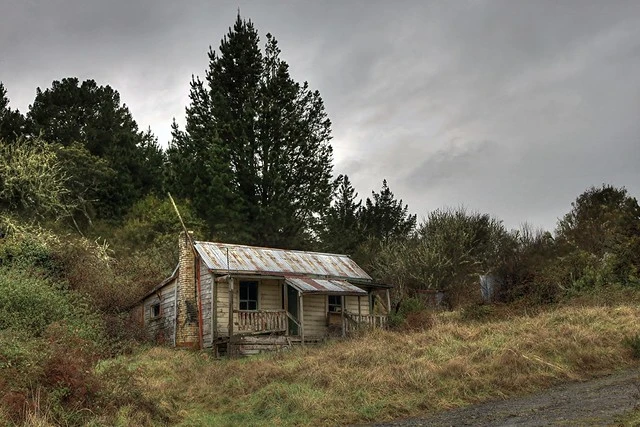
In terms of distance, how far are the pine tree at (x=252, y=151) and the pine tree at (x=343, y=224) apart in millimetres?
2887

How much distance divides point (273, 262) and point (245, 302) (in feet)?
7.54

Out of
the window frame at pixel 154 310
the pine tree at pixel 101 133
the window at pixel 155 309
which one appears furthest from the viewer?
the pine tree at pixel 101 133

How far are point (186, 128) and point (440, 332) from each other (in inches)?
971

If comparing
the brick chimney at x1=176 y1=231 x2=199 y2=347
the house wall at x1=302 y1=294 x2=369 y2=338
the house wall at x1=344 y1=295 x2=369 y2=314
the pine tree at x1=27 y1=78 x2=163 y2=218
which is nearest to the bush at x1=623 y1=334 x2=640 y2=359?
the house wall at x1=302 y1=294 x2=369 y2=338

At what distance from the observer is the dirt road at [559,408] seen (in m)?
9.93

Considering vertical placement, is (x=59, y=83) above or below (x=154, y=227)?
above

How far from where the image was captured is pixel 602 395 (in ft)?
38.5

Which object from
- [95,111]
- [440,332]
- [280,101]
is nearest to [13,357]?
[440,332]

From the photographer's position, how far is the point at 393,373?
13648mm

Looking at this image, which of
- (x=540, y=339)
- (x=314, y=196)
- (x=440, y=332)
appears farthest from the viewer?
(x=314, y=196)

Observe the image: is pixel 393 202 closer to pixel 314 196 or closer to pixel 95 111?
pixel 314 196

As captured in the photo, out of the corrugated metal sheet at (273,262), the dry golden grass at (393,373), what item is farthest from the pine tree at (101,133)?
the dry golden grass at (393,373)

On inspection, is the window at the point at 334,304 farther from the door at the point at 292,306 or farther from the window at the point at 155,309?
the window at the point at 155,309

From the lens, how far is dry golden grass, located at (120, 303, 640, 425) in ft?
40.1
